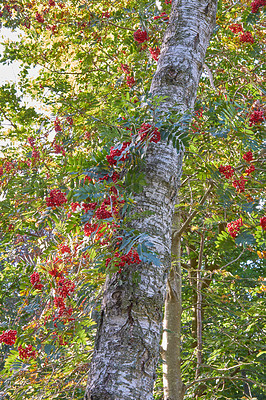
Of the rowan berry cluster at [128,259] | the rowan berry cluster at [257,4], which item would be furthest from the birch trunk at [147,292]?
the rowan berry cluster at [257,4]

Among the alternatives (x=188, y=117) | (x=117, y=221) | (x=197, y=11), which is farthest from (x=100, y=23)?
(x=117, y=221)

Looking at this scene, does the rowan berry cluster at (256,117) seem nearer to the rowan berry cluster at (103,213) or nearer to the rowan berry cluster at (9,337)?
the rowan berry cluster at (103,213)

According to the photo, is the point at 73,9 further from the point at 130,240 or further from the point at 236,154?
the point at 130,240

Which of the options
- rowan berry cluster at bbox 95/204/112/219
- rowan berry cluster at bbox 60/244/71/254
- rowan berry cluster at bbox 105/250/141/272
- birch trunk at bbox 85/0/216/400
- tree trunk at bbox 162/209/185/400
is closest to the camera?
birch trunk at bbox 85/0/216/400

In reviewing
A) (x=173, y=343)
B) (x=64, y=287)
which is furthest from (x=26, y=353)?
(x=173, y=343)

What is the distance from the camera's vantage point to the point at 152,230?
168 cm

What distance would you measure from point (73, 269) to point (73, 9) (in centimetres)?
457

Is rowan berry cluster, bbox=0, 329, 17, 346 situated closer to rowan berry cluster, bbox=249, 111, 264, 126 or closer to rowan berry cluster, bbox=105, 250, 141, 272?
rowan berry cluster, bbox=105, 250, 141, 272

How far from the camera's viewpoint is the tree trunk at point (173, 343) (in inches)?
189

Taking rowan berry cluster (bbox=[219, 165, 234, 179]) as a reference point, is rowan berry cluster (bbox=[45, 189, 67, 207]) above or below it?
below

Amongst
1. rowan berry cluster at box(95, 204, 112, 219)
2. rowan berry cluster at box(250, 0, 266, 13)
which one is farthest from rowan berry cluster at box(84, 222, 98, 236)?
rowan berry cluster at box(250, 0, 266, 13)

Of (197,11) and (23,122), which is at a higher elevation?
(23,122)

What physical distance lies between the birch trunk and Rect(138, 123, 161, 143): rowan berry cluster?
7 cm

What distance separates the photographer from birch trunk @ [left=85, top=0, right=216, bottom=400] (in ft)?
4.24
